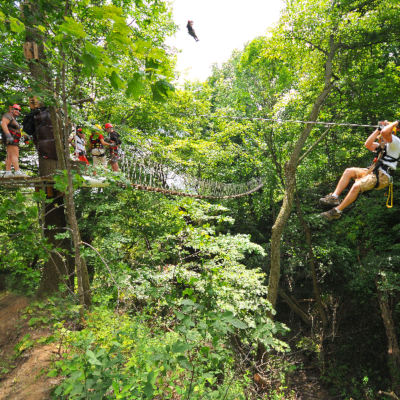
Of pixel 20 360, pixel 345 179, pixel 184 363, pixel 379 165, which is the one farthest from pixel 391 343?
pixel 20 360

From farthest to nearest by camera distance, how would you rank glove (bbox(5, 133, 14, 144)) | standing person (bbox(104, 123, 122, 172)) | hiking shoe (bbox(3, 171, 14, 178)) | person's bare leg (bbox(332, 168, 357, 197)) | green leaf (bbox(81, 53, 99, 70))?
standing person (bbox(104, 123, 122, 172)), person's bare leg (bbox(332, 168, 357, 197)), glove (bbox(5, 133, 14, 144)), hiking shoe (bbox(3, 171, 14, 178)), green leaf (bbox(81, 53, 99, 70))

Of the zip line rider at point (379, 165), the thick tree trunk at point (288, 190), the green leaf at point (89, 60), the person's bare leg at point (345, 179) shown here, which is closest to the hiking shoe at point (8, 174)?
the green leaf at point (89, 60)

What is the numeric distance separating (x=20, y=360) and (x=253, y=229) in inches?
289

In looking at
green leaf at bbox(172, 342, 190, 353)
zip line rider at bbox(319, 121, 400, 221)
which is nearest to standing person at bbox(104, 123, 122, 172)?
green leaf at bbox(172, 342, 190, 353)

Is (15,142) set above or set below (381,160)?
above

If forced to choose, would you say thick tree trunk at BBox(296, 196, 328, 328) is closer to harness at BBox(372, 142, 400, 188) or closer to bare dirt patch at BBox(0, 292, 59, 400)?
harness at BBox(372, 142, 400, 188)

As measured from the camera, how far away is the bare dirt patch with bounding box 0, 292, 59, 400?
7.83ft

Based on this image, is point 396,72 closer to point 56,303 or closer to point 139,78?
point 139,78

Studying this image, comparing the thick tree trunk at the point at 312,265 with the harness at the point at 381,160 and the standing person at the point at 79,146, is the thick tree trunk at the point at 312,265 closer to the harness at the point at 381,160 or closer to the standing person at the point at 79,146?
the harness at the point at 381,160

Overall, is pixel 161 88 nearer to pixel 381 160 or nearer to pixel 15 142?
pixel 15 142

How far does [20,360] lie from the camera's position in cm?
276

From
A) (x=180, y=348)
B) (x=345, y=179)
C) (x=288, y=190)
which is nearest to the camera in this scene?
(x=180, y=348)

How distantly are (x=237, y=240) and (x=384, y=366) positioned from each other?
19.8 feet

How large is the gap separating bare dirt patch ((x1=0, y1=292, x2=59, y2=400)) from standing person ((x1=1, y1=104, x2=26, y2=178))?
181 cm
